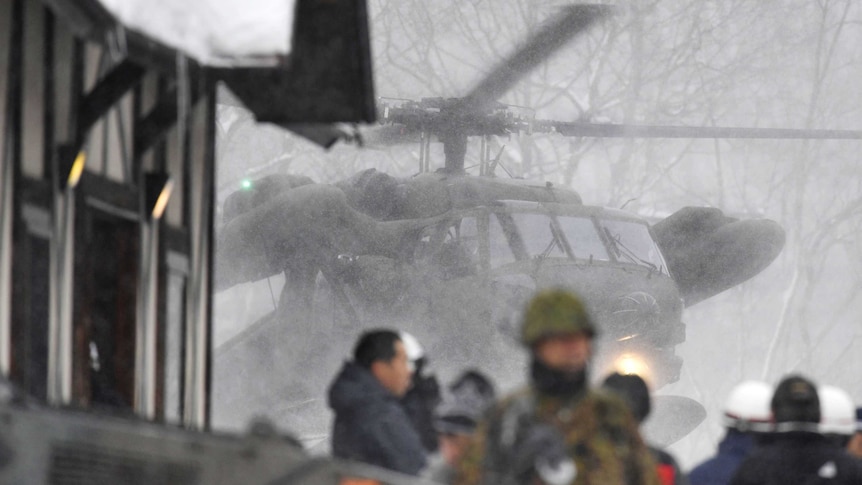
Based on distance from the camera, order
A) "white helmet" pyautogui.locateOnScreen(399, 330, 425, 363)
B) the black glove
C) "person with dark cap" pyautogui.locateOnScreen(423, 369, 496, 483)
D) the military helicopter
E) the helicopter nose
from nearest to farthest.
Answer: the black glove → "person with dark cap" pyautogui.locateOnScreen(423, 369, 496, 483) → "white helmet" pyautogui.locateOnScreen(399, 330, 425, 363) → the helicopter nose → the military helicopter

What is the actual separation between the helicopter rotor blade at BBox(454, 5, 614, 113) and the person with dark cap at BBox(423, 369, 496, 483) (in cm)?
694

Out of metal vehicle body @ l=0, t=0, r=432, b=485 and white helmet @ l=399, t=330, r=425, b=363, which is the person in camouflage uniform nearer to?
metal vehicle body @ l=0, t=0, r=432, b=485

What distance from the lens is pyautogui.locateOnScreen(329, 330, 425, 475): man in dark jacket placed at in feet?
16.9

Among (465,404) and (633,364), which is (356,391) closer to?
(465,404)

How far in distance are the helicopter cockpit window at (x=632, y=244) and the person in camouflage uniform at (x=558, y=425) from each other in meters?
11.4

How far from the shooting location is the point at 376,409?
521 centimetres

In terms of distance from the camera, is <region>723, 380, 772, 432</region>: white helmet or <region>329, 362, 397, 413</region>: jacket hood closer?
<region>723, 380, 772, 432</region>: white helmet

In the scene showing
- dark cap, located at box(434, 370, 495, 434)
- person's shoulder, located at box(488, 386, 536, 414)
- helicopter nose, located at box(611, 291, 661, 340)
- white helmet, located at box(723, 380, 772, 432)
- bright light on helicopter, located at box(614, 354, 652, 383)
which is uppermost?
person's shoulder, located at box(488, 386, 536, 414)

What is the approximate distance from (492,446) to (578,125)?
1200 cm

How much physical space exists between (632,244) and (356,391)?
33.5ft

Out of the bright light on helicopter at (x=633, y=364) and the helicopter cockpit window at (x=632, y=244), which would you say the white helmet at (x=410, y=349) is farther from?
the helicopter cockpit window at (x=632, y=244)

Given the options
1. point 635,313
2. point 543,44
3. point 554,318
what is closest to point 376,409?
point 554,318

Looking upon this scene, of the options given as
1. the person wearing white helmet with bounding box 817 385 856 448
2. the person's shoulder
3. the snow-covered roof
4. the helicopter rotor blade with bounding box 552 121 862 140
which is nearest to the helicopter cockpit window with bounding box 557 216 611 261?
the helicopter rotor blade with bounding box 552 121 862 140

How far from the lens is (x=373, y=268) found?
53.2 ft
